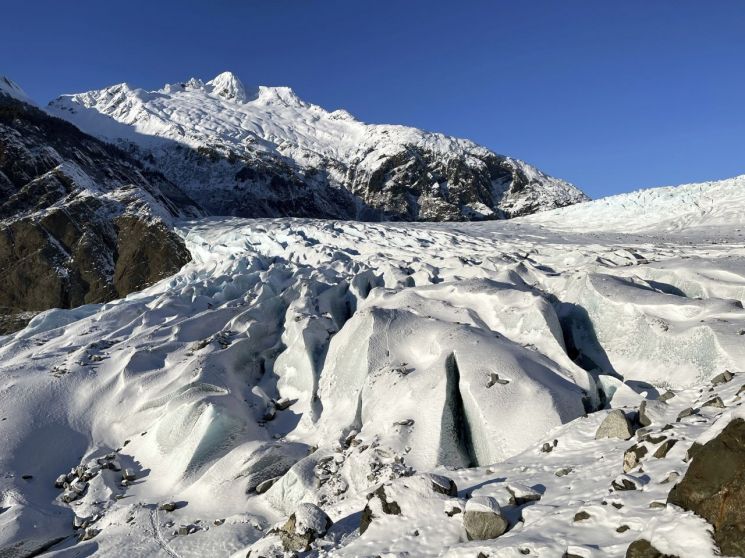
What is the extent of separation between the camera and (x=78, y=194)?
46.9 meters

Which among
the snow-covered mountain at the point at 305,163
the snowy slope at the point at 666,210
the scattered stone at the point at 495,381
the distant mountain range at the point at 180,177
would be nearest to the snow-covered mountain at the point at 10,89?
the distant mountain range at the point at 180,177

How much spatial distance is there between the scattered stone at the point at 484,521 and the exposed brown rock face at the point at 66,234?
123ft

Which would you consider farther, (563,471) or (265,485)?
(265,485)

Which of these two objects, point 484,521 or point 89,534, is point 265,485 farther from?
point 484,521

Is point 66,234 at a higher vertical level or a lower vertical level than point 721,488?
higher

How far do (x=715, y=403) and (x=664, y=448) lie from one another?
243cm

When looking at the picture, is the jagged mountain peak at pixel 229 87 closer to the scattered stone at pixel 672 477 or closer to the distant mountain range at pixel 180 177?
the distant mountain range at pixel 180 177

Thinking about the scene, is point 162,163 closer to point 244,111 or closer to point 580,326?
point 244,111

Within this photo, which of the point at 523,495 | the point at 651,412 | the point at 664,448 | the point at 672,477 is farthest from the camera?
the point at 651,412

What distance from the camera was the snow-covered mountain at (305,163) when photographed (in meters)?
94.6

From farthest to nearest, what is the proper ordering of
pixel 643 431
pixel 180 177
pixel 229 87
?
pixel 229 87 → pixel 180 177 → pixel 643 431

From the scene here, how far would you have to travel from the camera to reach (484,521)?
8.00 m

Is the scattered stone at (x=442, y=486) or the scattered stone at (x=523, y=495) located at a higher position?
the scattered stone at (x=523, y=495)

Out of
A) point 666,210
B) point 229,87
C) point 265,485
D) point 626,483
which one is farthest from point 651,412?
point 229,87
